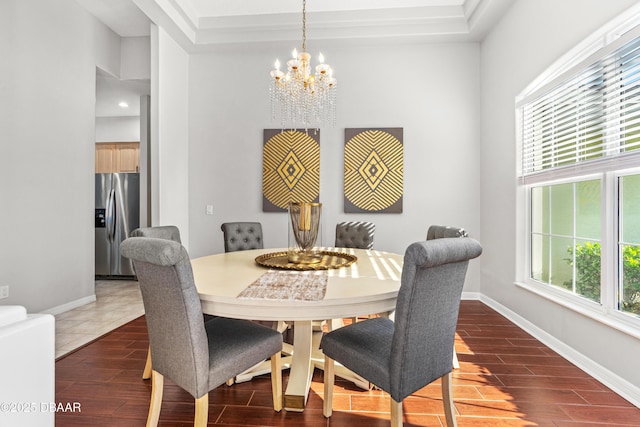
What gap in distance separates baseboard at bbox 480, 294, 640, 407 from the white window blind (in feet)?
4.24

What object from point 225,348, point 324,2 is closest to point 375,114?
point 324,2

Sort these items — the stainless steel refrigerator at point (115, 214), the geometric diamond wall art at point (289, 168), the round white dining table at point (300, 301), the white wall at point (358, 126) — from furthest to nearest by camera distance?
the stainless steel refrigerator at point (115, 214) → the geometric diamond wall art at point (289, 168) → the white wall at point (358, 126) → the round white dining table at point (300, 301)

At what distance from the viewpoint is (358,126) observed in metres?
3.97

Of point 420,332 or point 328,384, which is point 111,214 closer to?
point 328,384

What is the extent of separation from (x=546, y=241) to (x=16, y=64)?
4815 millimetres

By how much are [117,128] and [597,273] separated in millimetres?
7276

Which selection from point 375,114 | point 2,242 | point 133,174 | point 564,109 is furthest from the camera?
point 133,174

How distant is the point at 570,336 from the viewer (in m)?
2.33

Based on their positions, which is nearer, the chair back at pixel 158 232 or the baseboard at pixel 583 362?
the baseboard at pixel 583 362

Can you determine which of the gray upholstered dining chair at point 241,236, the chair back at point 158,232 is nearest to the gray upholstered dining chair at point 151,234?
the chair back at point 158,232

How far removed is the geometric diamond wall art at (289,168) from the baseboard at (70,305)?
2179mm

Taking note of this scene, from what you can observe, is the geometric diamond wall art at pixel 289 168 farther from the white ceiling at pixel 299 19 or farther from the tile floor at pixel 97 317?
the tile floor at pixel 97 317

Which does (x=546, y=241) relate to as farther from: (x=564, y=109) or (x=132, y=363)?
(x=132, y=363)

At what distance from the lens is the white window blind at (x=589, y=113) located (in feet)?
6.26
